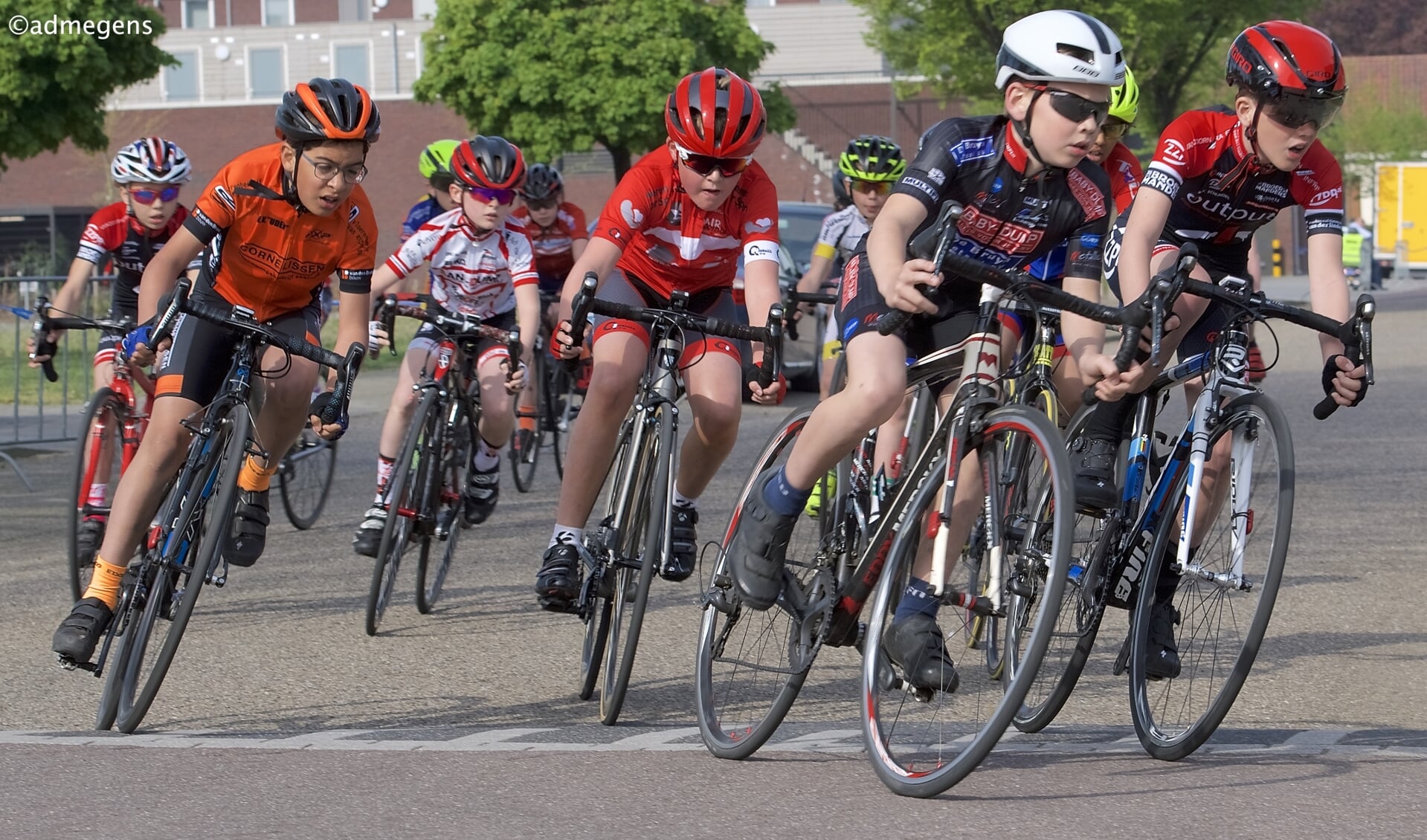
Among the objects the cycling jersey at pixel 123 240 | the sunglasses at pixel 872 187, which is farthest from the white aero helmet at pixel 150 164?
the sunglasses at pixel 872 187

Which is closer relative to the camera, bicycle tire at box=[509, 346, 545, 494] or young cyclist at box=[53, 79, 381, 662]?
young cyclist at box=[53, 79, 381, 662]

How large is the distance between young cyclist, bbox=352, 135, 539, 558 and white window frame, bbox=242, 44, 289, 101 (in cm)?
5308

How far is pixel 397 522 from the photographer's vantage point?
8000 millimetres

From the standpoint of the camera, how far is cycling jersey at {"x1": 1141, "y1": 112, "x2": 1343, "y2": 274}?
5.84 meters

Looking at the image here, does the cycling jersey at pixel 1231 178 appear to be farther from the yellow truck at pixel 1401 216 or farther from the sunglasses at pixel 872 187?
the yellow truck at pixel 1401 216

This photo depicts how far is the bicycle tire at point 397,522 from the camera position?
7.74 meters

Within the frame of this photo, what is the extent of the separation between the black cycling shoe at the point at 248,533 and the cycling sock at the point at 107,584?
0.33 m

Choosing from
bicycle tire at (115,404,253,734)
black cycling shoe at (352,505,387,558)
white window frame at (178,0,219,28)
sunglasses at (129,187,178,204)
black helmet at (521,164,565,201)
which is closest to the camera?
bicycle tire at (115,404,253,734)

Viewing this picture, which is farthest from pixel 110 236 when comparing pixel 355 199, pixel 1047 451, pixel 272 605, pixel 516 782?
pixel 1047 451

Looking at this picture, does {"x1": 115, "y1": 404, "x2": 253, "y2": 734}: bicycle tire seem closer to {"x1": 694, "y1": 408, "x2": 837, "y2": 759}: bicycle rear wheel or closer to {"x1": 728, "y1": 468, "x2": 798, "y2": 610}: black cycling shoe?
{"x1": 694, "y1": 408, "x2": 837, "y2": 759}: bicycle rear wheel

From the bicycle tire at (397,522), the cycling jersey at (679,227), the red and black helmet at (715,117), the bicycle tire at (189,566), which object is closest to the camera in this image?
the bicycle tire at (189,566)

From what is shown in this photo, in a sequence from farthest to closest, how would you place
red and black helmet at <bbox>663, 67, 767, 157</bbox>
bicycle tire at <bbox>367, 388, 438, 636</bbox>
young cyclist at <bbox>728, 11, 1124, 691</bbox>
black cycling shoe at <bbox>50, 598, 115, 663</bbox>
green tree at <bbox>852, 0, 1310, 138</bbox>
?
green tree at <bbox>852, 0, 1310, 138</bbox> → bicycle tire at <bbox>367, 388, 438, 636</bbox> → red and black helmet at <bbox>663, 67, 767, 157</bbox> → black cycling shoe at <bbox>50, 598, 115, 663</bbox> → young cyclist at <bbox>728, 11, 1124, 691</bbox>

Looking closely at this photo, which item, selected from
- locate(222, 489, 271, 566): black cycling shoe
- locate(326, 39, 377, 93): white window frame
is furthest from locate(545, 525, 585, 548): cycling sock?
locate(326, 39, 377, 93): white window frame

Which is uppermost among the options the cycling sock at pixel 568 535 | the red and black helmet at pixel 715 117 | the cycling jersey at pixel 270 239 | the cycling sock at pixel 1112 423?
the red and black helmet at pixel 715 117
